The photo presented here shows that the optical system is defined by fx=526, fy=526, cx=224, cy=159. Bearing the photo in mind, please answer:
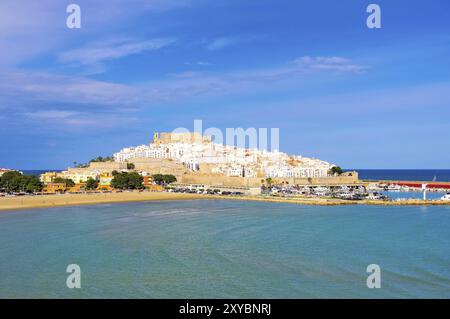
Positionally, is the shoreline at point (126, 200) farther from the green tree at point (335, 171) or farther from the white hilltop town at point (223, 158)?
the green tree at point (335, 171)

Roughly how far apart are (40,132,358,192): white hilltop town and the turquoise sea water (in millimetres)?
24918

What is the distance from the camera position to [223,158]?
3428 inches

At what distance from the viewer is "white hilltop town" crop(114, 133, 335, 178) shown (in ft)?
217

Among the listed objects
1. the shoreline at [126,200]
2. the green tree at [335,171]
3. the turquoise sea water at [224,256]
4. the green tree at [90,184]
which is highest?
the green tree at [335,171]

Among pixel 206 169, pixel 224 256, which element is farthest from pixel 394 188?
pixel 224 256

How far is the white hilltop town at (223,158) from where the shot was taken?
2603 inches

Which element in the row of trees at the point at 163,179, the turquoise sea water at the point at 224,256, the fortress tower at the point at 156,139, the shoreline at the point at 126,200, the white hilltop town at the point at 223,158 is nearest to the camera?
the turquoise sea water at the point at 224,256

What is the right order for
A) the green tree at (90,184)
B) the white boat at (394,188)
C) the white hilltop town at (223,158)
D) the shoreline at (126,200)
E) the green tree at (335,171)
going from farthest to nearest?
1. the green tree at (335,171)
2. the white hilltop town at (223,158)
3. the white boat at (394,188)
4. the green tree at (90,184)
5. the shoreline at (126,200)

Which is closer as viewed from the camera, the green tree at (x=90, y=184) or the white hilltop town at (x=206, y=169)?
the green tree at (x=90, y=184)

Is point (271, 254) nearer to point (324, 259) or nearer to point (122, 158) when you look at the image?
point (324, 259)

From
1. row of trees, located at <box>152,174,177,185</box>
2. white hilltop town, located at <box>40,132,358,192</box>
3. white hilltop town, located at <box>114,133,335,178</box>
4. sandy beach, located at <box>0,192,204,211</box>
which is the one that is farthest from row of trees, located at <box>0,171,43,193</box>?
white hilltop town, located at <box>114,133,335,178</box>

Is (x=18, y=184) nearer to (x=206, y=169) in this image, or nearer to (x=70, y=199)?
(x=70, y=199)

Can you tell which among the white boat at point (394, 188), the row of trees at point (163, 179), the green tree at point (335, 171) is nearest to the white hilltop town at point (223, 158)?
the green tree at point (335, 171)

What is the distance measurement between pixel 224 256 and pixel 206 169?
57731 millimetres
